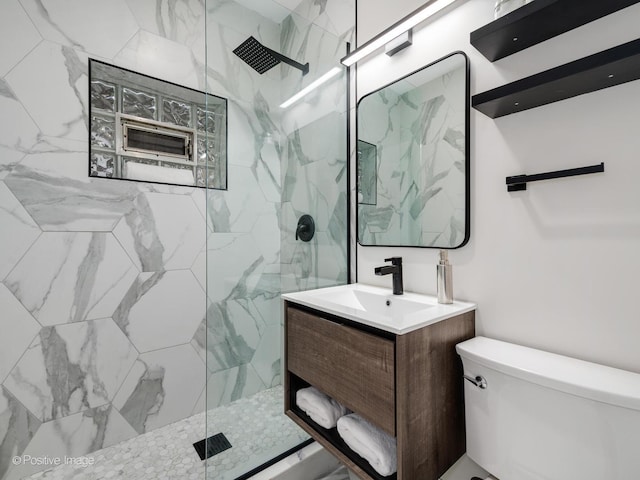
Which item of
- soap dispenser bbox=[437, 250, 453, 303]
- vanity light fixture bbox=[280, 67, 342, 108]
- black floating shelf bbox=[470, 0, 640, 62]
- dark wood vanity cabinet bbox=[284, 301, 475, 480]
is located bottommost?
dark wood vanity cabinet bbox=[284, 301, 475, 480]

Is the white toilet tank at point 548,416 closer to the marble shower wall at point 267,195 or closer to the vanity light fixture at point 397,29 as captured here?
the marble shower wall at point 267,195

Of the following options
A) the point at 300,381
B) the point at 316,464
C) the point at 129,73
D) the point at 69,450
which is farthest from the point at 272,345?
the point at 129,73

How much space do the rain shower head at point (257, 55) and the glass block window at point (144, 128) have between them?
307 mm

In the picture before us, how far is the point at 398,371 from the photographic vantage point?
2.74 ft

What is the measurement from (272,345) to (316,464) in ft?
1.93

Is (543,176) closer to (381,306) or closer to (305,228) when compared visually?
(381,306)

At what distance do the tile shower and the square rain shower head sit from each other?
0.05 meters

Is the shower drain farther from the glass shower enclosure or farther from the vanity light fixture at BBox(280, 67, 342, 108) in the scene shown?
the vanity light fixture at BBox(280, 67, 342, 108)

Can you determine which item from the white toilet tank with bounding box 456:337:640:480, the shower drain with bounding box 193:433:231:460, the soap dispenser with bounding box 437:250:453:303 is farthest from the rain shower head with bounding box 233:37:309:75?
the shower drain with bounding box 193:433:231:460

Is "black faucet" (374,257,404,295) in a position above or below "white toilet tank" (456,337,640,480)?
above

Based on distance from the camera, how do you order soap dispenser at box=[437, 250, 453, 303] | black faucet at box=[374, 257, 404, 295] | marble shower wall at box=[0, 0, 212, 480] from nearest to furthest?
soap dispenser at box=[437, 250, 453, 303] → black faucet at box=[374, 257, 404, 295] → marble shower wall at box=[0, 0, 212, 480]

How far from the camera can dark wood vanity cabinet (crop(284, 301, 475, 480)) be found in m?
0.85

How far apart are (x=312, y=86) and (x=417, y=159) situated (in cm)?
70

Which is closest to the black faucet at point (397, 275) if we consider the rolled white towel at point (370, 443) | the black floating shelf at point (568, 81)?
the rolled white towel at point (370, 443)
